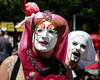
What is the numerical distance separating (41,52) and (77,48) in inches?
44.7

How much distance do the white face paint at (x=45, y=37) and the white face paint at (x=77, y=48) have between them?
98 cm

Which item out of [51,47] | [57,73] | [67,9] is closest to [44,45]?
[51,47]

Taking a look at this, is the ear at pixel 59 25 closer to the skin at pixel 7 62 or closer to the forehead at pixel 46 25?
the forehead at pixel 46 25

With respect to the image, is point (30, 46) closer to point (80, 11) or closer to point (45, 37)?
point (45, 37)

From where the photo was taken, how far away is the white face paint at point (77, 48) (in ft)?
14.8

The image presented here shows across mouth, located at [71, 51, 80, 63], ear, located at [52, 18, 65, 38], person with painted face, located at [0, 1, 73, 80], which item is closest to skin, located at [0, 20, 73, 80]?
person with painted face, located at [0, 1, 73, 80]

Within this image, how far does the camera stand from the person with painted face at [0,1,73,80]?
3447mm

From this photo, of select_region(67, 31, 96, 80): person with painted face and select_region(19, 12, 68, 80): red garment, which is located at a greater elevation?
select_region(19, 12, 68, 80): red garment

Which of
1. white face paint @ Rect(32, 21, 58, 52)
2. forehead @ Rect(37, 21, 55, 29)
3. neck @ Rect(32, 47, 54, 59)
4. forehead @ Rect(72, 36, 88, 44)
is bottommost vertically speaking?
forehead @ Rect(72, 36, 88, 44)

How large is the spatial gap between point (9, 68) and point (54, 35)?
591mm

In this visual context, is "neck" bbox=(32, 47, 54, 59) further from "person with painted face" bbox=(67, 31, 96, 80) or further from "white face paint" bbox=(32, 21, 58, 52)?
"person with painted face" bbox=(67, 31, 96, 80)

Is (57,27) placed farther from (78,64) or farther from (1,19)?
(1,19)

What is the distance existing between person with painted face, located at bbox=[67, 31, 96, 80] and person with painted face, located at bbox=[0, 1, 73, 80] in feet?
2.88

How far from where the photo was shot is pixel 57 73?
350 cm
